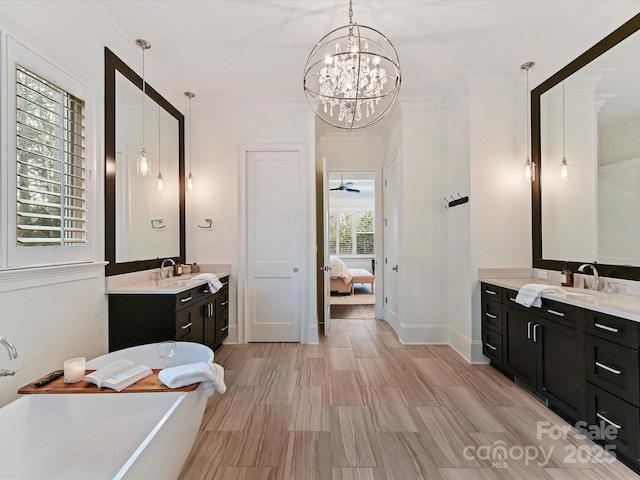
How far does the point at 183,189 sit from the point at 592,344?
160 inches

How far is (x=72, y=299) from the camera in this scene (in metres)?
2.11

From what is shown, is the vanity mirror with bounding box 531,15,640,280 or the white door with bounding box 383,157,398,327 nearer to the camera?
the vanity mirror with bounding box 531,15,640,280

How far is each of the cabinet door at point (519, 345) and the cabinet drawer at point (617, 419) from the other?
524 mm

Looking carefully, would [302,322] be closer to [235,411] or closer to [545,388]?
[235,411]

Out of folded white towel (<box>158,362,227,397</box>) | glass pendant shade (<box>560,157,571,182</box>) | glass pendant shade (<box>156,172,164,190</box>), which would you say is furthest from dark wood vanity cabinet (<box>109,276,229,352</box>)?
glass pendant shade (<box>560,157,571,182</box>)

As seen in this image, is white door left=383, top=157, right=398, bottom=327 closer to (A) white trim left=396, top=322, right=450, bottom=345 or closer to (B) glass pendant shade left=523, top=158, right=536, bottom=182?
(A) white trim left=396, top=322, right=450, bottom=345

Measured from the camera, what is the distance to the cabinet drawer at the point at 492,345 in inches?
115

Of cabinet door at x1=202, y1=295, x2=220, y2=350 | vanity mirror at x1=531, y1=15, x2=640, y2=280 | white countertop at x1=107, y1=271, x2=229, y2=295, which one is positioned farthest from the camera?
cabinet door at x1=202, y1=295, x2=220, y2=350

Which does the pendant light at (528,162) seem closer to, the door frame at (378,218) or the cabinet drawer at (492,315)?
the cabinet drawer at (492,315)

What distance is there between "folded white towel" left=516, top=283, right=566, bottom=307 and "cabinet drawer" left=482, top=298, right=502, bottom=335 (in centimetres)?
47

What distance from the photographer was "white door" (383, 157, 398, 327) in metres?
4.23

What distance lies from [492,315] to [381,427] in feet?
5.30

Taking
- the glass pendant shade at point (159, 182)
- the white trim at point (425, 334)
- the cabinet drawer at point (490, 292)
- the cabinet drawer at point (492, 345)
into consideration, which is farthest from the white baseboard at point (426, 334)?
the glass pendant shade at point (159, 182)

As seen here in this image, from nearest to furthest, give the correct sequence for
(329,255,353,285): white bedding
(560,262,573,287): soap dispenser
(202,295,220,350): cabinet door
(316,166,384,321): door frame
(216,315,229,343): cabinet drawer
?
(560,262,573,287): soap dispenser
(202,295,220,350): cabinet door
(216,315,229,343): cabinet drawer
(316,166,384,321): door frame
(329,255,353,285): white bedding
